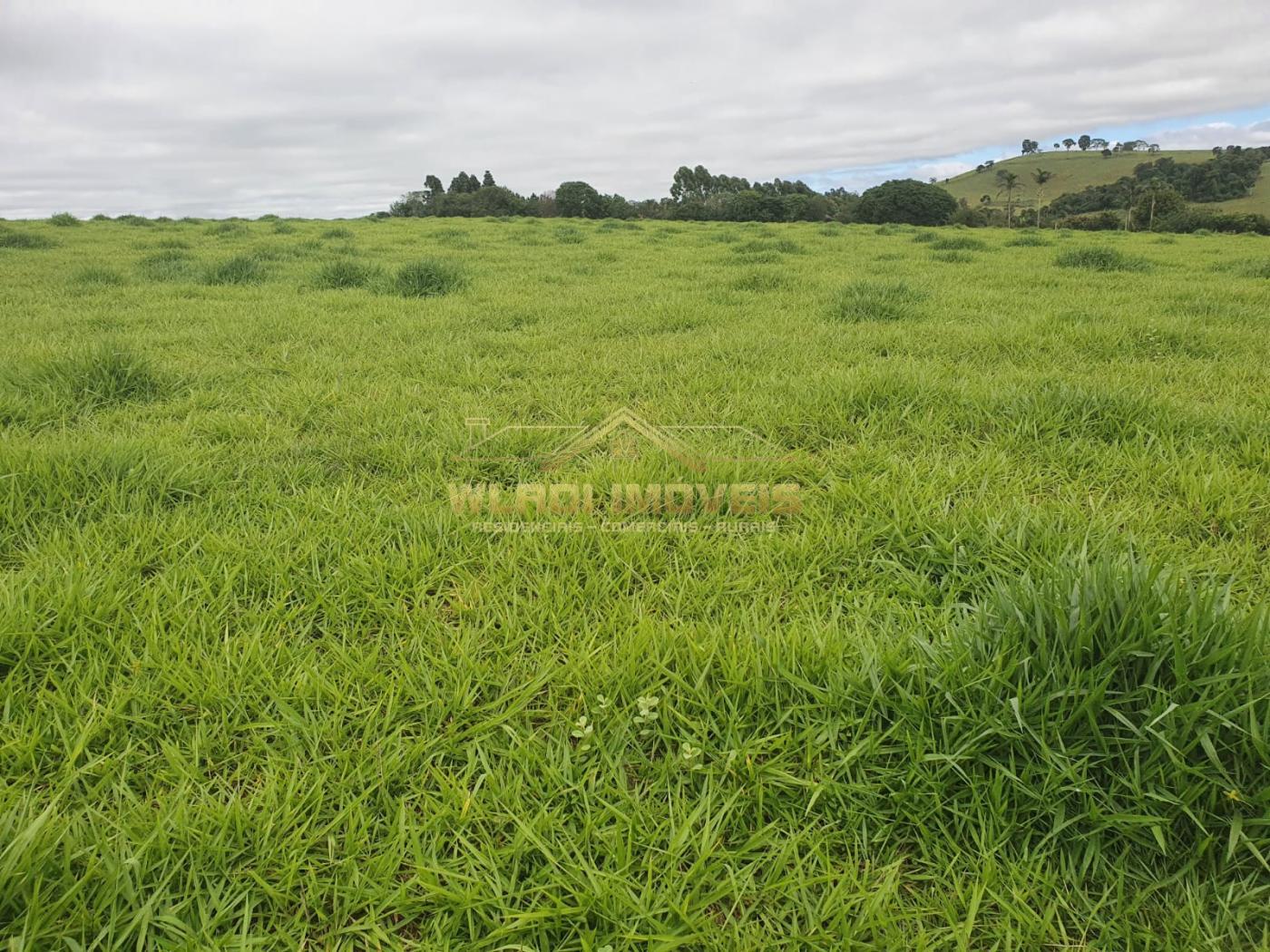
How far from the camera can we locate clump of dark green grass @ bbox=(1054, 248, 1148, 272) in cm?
945

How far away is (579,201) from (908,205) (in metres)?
26.6

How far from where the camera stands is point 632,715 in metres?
1.63

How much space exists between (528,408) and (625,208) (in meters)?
49.5

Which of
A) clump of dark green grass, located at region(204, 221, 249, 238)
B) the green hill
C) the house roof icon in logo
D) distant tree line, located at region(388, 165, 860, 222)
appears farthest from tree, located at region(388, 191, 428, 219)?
the green hill

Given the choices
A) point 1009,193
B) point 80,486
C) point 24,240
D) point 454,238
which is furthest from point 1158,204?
point 80,486

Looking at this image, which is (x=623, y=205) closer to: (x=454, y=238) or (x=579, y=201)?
(x=579, y=201)

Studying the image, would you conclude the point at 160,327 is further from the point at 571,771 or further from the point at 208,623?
the point at 571,771

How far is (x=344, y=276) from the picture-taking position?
7.67 m

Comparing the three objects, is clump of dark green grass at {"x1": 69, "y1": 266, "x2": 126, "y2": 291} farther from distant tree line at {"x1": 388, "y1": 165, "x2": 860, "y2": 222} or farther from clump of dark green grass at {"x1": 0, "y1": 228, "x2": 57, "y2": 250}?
distant tree line at {"x1": 388, "y1": 165, "x2": 860, "y2": 222}

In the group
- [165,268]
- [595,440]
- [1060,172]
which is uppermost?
[1060,172]

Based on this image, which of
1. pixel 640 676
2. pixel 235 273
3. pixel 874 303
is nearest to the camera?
pixel 640 676

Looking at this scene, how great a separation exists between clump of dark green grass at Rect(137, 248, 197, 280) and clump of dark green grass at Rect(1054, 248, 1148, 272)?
Result: 1247cm

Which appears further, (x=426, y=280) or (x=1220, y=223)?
(x=1220, y=223)

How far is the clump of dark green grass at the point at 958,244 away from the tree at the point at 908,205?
40.1 meters
